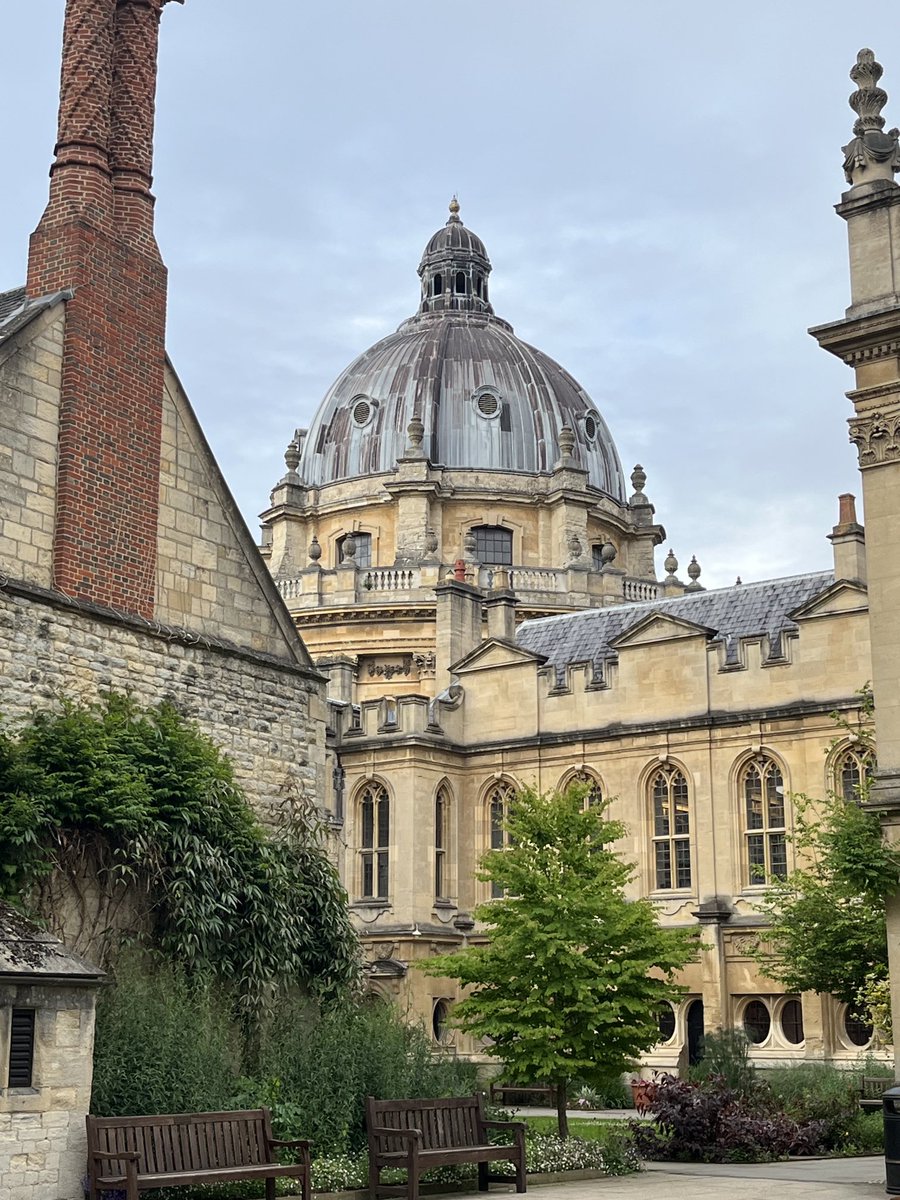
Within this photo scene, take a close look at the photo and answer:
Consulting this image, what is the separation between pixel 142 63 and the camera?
1988cm

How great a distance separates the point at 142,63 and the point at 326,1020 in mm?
11976

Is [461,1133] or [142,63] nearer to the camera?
[461,1133]

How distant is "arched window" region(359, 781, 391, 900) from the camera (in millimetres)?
37250

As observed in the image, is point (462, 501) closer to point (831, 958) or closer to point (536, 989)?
point (831, 958)

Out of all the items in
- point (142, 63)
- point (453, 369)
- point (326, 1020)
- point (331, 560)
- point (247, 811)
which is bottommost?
point (326, 1020)

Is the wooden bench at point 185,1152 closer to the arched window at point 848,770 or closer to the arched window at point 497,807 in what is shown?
the arched window at point 848,770

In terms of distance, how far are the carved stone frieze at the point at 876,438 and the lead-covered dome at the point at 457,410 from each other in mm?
43081

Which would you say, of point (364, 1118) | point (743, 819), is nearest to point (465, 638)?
point (743, 819)

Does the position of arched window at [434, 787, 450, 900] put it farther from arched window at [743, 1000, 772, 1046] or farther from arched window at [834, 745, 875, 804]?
arched window at [834, 745, 875, 804]

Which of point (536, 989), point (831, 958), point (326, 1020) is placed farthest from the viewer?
point (831, 958)

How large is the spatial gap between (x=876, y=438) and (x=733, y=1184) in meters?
8.57

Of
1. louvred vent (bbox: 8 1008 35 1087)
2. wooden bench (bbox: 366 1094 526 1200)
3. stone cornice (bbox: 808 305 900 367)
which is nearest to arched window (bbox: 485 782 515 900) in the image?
Result: stone cornice (bbox: 808 305 900 367)

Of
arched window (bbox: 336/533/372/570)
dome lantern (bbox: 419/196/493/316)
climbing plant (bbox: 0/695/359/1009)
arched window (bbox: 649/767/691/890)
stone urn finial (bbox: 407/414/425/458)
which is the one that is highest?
dome lantern (bbox: 419/196/493/316)

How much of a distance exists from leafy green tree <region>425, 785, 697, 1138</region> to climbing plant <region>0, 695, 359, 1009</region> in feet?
7.23
